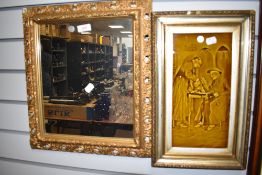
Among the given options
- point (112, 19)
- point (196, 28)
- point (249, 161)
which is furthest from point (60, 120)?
point (249, 161)

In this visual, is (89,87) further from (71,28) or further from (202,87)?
(202,87)

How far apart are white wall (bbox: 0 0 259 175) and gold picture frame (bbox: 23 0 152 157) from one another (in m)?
0.07

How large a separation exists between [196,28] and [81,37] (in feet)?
2.30

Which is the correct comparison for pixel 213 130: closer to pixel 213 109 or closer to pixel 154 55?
pixel 213 109

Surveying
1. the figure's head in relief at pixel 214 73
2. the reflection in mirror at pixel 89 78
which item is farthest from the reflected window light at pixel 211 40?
the reflection in mirror at pixel 89 78

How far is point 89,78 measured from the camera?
137 centimetres

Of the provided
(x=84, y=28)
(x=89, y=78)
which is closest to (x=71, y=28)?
(x=84, y=28)

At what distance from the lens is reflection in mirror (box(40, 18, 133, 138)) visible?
1.28m

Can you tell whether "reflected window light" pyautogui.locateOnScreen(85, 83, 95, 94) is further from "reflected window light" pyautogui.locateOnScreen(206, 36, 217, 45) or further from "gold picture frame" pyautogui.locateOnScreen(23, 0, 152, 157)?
"reflected window light" pyautogui.locateOnScreen(206, 36, 217, 45)

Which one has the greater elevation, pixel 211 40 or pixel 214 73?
pixel 211 40

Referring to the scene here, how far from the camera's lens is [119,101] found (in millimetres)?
1338

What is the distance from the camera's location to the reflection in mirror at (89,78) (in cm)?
128

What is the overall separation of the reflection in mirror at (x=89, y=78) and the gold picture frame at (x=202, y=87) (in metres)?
0.19

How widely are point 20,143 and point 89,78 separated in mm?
722
